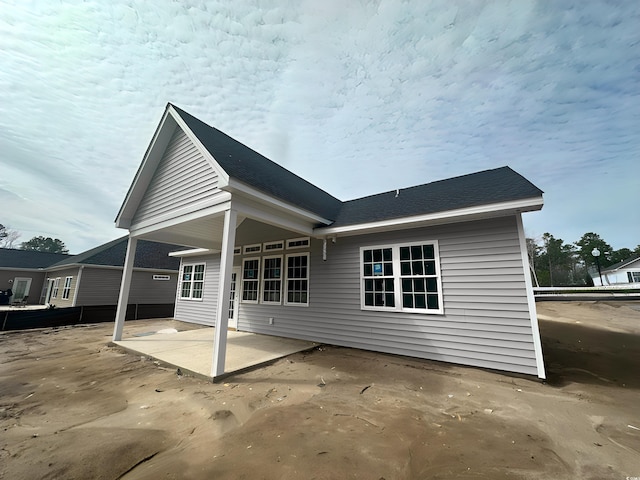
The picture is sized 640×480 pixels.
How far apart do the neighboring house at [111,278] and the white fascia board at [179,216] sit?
10.7 m

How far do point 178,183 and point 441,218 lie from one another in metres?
6.80

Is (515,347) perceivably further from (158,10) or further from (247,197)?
(158,10)

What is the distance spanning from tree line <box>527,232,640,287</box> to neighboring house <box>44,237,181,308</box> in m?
52.4

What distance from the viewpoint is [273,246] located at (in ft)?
28.9

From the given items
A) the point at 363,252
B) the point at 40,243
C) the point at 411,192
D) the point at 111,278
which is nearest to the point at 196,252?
the point at 363,252

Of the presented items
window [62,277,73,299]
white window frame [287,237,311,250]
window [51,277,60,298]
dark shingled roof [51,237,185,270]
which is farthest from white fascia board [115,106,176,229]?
window [51,277,60,298]

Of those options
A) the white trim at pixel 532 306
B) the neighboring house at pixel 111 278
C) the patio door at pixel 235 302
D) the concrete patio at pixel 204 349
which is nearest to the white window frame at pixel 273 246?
the patio door at pixel 235 302

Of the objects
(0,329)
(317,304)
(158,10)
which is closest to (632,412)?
(317,304)

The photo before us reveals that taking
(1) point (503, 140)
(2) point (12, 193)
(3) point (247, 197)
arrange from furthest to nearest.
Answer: (2) point (12, 193), (1) point (503, 140), (3) point (247, 197)

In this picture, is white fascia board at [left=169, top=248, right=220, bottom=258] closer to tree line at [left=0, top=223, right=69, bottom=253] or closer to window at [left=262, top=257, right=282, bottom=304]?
window at [left=262, top=257, right=282, bottom=304]

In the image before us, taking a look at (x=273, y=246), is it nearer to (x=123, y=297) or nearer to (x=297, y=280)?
(x=297, y=280)

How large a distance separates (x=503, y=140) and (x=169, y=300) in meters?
22.0

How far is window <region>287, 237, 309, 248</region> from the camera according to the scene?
8008mm

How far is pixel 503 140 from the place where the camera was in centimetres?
970
